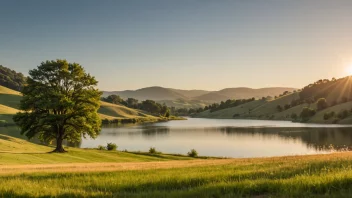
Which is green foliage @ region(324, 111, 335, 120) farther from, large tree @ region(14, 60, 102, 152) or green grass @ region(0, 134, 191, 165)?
large tree @ region(14, 60, 102, 152)

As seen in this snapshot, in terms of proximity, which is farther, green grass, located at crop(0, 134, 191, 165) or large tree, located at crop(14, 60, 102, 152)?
large tree, located at crop(14, 60, 102, 152)

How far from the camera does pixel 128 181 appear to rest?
11320 mm

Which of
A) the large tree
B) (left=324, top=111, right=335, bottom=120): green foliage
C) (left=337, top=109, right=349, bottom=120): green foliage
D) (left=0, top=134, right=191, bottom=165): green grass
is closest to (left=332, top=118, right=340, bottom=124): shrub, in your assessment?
(left=337, top=109, right=349, bottom=120): green foliage

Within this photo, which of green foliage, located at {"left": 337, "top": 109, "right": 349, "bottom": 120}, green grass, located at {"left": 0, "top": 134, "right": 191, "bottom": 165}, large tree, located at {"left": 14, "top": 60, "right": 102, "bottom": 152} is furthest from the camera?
green foliage, located at {"left": 337, "top": 109, "right": 349, "bottom": 120}

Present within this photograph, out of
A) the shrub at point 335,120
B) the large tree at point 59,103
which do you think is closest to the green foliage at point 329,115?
the shrub at point 335,120

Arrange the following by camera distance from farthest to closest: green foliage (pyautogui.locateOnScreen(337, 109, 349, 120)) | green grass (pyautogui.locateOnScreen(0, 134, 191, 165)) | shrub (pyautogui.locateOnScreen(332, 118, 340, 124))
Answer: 1. green foliage (pyautogui.locateOnScreen(337, 109, 349, 120))
2. shrub (pyautogui.locateOnScreen(332, 118, 340, 124))
3. green grass (pyautogui.locateOnScreen(0, 134, 191, 165))

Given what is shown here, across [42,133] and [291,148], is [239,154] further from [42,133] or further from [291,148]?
[42,133]

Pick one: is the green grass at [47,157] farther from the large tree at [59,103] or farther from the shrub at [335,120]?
the shrub at [335,120]

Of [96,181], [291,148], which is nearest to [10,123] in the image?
[291,148]

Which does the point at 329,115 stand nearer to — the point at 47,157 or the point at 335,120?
the point at 335,120

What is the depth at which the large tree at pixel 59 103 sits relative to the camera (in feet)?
171

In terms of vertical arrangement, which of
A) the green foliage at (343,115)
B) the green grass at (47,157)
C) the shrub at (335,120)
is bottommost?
the green grass at (47,157)

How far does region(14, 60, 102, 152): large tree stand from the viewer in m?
52.2

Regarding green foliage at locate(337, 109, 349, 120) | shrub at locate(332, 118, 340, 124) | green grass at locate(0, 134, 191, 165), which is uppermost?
green foliage at locate(337, 109, 349, 120)
